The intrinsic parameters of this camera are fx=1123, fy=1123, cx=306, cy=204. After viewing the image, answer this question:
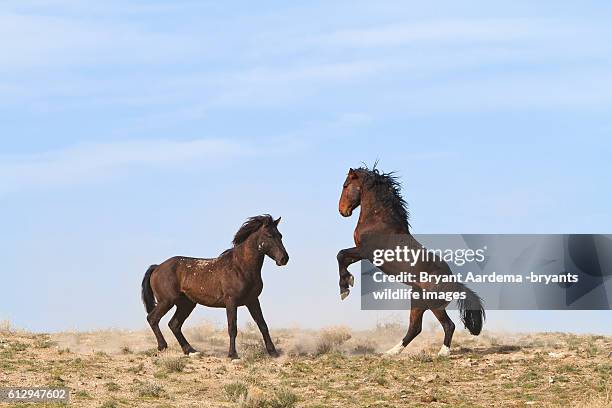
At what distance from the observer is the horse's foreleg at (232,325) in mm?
22344

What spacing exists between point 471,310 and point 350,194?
10.9 feet

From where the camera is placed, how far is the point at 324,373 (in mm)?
20281

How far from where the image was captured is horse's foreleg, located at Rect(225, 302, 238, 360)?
22344mm

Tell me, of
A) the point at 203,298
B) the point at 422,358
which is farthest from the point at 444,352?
the point at 203,298

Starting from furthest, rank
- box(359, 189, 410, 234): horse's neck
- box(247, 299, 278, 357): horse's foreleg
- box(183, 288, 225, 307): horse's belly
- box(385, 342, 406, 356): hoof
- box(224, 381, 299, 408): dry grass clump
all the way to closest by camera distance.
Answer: box(183, 288, 225, 307): horse's belly
box(247, 299, 278, 357): horse's foreleg
box(359, 189, 410, 234): horse's neck
box(385, 342, 406, 356): hoof
box(224, 381, 299, 408): dry grass clump

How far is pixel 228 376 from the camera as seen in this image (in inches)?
797

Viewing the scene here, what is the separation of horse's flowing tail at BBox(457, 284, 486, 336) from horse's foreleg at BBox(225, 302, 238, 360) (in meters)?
4.49

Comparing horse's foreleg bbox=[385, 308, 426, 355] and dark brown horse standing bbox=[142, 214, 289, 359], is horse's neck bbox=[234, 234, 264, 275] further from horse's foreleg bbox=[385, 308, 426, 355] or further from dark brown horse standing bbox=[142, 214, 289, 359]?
horse's foreleg bbox=[385, 308, 426, 355]

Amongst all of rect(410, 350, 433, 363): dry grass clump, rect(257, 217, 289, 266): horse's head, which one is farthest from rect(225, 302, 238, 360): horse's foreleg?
rect(410, 350, 433, 363): dry grass clump

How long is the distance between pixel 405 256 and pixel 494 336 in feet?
21.2

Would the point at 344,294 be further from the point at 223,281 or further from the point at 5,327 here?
the point at 5,327

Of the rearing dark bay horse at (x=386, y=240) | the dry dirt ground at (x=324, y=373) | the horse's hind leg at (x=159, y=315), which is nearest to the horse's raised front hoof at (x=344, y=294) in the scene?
the rearing dark bay horse at (x=386, y=240)

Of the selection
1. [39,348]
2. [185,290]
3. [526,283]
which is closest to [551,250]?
[526,283]

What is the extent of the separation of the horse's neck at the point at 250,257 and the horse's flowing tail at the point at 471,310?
405 cm
